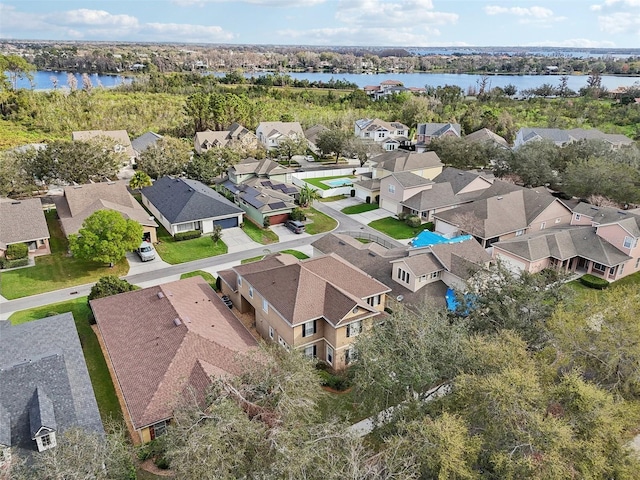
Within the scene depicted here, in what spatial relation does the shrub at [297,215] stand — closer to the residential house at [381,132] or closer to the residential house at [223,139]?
the residential house at [223,139]

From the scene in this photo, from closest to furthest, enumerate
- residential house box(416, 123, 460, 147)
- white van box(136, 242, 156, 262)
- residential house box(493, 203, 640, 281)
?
residential house box(493, 203, 640, 281), white van box(136, 242, 156, 262), residential house box(416, 123, 460, 147)

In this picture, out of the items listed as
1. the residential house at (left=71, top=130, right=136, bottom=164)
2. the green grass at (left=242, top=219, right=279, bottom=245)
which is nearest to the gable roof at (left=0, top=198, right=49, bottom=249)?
the green grass at (left=242, top=219, right=279, bottom=245)

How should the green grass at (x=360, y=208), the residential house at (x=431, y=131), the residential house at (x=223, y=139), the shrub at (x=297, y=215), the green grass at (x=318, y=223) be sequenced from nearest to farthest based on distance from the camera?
the green grass at (x=318, y=223) → the shrub at (x=297, y=215) → the green grass at (x=360, y=208) → the residential house at (x=223, y=139) → the residential house at (x=431, y=131)

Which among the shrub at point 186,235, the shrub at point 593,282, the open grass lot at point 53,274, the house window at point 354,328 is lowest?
the shrub at point 593,282

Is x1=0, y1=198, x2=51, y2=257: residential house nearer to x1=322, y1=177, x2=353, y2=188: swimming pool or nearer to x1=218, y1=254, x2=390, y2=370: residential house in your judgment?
x1=218, y1=254, x2=390, y2=370: residential house

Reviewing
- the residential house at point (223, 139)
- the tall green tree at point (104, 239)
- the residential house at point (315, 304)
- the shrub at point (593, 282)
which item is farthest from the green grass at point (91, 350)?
the residential house at point (223, 139)

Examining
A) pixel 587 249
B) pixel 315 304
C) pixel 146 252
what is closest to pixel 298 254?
pixel 146 252

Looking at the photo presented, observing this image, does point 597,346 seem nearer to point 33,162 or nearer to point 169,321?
point 169,321

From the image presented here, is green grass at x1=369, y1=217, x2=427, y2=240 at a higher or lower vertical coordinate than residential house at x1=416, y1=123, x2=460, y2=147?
lower
